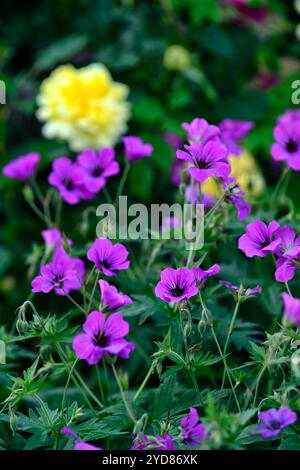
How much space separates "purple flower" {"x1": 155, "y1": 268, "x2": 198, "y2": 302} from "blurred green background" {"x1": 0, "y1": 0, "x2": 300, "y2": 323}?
0.83 meters

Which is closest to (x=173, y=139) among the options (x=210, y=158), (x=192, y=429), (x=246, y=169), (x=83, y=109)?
(x=83, y=109)

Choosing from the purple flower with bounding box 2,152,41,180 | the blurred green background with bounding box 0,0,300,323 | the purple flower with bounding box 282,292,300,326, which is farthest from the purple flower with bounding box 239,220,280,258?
the blurred green background with bounding box 0,0,300,323

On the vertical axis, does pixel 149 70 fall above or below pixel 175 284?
above

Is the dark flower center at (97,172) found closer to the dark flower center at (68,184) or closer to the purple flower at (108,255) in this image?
the dark flower center at (68,184)

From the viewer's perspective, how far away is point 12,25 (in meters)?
2.18

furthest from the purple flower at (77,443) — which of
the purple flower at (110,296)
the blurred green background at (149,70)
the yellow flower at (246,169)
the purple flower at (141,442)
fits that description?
the blurred green background at (149,70)

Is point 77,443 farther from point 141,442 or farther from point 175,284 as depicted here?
point 175,284

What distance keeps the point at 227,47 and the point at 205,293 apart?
103 centimetres

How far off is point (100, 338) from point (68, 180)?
1.24ft

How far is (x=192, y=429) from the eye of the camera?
82 centimetres

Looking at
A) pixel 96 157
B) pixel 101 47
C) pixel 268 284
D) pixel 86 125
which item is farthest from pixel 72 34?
pixel 268 284

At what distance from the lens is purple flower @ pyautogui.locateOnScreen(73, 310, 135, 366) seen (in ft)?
2.68

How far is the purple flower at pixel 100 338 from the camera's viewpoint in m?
0.82

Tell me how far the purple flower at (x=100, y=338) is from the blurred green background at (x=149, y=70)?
2.84ft
